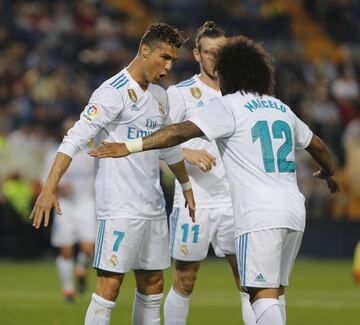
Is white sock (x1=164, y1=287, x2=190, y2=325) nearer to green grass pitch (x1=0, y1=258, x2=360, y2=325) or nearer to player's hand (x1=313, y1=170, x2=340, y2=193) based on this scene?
player's hand (x1=313, y1=170, x2=340, y2=193)

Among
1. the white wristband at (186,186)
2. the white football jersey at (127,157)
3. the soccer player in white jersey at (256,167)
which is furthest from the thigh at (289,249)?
the white wristband at (186,186)

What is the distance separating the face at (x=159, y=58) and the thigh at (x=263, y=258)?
1584mm

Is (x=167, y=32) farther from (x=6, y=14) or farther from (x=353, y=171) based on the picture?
(x=6, y=14)

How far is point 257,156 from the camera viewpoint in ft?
27.6

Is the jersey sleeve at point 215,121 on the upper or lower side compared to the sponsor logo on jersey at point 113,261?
upper

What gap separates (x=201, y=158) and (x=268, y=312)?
2.07 m

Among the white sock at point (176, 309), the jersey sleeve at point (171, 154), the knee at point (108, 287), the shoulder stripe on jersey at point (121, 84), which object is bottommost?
the white sock at point (176, 309)

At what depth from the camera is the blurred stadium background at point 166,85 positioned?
20828mm

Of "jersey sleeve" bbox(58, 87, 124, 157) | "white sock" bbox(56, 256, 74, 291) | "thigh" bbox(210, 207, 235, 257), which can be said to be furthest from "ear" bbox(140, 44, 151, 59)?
"white sock" bbox(56, 256, 74, 291)

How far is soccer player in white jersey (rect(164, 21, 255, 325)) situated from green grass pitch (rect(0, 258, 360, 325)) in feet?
9.05

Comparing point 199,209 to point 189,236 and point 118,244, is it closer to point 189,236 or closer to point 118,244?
point 189,236

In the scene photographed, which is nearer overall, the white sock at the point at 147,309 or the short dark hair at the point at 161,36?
the short dark hair at the point at 161,36

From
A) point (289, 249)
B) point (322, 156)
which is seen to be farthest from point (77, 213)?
point (289, 249)

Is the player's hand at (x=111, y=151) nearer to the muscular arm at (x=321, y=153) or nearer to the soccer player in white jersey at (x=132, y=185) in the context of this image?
the soccer player in white jersey at (x=132, y=185)
